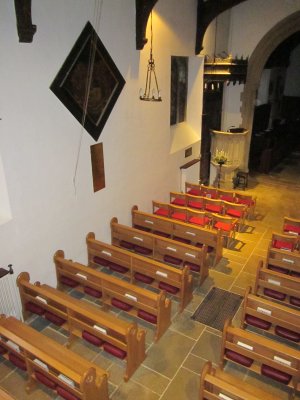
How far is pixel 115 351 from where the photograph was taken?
389 cm

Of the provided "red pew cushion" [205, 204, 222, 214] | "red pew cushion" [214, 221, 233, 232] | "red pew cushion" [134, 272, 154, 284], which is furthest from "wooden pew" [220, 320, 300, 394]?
"red pew cushion" [205, 204, 222, 214]

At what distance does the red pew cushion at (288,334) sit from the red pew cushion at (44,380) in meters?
2.72

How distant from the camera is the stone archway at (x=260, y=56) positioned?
9.45 m

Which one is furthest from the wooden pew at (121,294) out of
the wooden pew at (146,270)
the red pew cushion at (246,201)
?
the red pew cushion at (246,201)

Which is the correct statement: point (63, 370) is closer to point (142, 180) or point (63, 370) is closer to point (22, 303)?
point (22, 303)

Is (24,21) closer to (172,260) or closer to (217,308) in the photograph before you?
(172,260)

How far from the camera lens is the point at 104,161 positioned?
5.89m

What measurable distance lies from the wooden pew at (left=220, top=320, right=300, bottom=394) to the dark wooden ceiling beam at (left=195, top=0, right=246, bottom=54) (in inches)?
273

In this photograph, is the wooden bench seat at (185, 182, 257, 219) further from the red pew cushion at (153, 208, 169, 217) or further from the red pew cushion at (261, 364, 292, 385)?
the red pew cushion at (261, 364, 292, 385)

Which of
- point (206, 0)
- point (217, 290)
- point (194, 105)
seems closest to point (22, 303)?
point (217, 290)

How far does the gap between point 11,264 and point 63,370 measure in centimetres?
181

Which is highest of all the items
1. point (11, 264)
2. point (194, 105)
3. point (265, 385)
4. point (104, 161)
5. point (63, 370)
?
point (194, 105)

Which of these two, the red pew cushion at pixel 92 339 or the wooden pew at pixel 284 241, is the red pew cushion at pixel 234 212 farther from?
the red pew cushion at pixel 92 339

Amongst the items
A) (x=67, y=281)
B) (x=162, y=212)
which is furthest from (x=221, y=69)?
(x=67, y=281)
